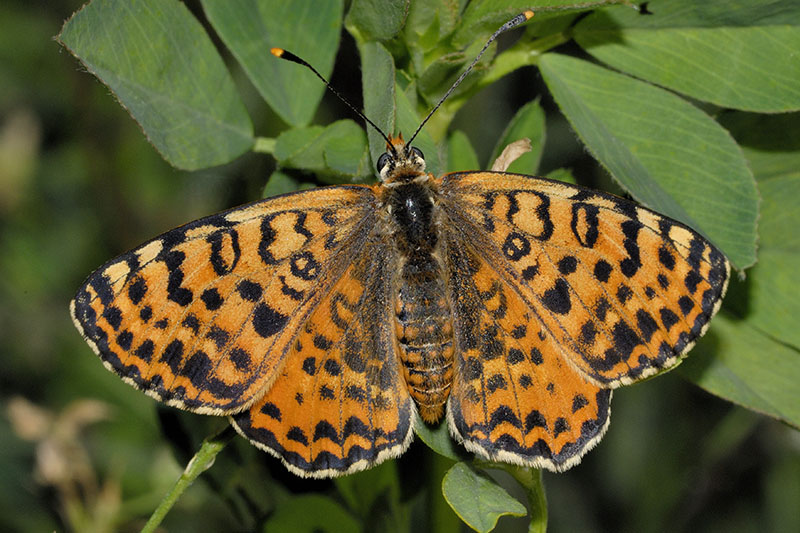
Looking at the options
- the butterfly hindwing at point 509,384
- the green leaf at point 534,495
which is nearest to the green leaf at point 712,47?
the butterfly hindwing at point 509,384

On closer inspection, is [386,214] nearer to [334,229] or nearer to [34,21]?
[334,229]

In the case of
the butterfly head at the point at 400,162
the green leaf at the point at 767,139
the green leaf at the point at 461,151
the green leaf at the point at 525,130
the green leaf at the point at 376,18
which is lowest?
the green leaf at the point at 767,139

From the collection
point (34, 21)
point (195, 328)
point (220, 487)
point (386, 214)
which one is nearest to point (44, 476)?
point (220, 487)

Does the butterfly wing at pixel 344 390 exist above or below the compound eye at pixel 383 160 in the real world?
below

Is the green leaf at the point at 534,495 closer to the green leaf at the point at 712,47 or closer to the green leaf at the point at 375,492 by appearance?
the green leaf at the point at 375,492

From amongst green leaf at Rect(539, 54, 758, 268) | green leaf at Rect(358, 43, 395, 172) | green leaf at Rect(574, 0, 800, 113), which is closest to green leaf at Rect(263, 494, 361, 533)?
green leaf at Rect(358, 43, 395, 172)

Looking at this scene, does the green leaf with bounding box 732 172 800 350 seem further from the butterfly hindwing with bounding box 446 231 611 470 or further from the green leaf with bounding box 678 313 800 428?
the butterfly hindwing with bounding box 446 231 611 470

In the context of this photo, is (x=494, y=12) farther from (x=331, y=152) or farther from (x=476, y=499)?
(x=476, y=499)
